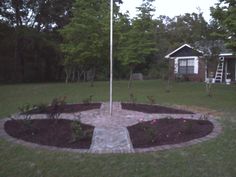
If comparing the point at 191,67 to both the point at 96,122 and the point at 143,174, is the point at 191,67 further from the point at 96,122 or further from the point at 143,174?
the point at 143,174

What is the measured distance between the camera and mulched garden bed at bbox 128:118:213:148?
20.9 ft

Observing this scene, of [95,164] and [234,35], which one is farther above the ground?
[234,35]

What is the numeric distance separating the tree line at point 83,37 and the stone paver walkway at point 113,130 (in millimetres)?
5943

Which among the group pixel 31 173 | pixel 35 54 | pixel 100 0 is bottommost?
pixel 31 173

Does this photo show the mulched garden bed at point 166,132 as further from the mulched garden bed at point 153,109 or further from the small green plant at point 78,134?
the mulched garden bed at point 153,109

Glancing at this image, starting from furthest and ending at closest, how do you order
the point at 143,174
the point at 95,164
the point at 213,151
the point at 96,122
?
the point at 96,122, the point at 213,151, the point at 95,164, the point at 143,174

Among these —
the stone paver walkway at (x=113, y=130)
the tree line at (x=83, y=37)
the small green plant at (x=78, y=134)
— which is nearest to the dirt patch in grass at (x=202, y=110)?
the stone paver walkway at (x=113, y=130)

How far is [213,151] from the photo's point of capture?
5.74 meters

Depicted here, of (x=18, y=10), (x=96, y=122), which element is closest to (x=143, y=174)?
(x=96, y=122)

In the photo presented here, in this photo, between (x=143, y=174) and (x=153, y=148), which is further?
(x=153, y=148)

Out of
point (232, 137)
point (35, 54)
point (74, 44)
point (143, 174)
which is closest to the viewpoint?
point (143, 174)

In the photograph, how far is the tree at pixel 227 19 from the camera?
42.3 feet

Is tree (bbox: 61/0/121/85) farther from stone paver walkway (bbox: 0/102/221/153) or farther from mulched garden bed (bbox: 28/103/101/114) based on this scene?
stone paver walkway (bbox: 0/102/221/153)

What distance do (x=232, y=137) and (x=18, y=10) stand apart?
2703 cm
